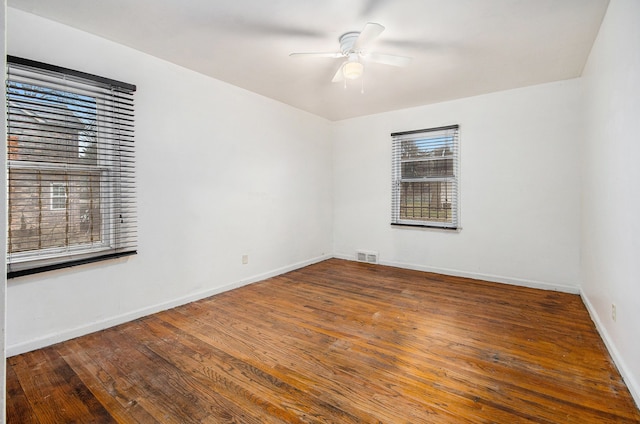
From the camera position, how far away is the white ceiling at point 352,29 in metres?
2.16

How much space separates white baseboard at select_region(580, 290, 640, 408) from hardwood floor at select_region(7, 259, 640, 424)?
0.04 m

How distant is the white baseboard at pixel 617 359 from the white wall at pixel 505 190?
940 mm

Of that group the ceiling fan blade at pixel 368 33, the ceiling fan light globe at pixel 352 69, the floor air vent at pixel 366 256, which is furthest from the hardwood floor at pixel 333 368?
the ceiling fan blade at pixel 368 33

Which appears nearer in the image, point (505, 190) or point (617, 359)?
point (617, 359)

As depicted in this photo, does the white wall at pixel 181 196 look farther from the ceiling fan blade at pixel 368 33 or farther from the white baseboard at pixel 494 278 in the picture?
the ceiling fan blade at pixel 368 33

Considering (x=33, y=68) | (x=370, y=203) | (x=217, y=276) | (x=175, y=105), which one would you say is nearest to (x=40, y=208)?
(x=33, y=68)

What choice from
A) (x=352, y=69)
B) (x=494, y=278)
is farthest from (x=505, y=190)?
(x=352, y=69)

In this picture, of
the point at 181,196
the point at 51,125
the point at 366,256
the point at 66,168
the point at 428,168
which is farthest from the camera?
the point at 366,256

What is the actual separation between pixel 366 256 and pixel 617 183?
346 cm

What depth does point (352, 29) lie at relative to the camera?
244 centimetres

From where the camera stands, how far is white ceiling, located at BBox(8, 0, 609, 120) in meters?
2.16

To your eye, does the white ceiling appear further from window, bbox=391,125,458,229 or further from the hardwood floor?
the hardwood floor

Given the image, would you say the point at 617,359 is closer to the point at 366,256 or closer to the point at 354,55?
the point at 354,55

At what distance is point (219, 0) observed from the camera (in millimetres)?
2078
